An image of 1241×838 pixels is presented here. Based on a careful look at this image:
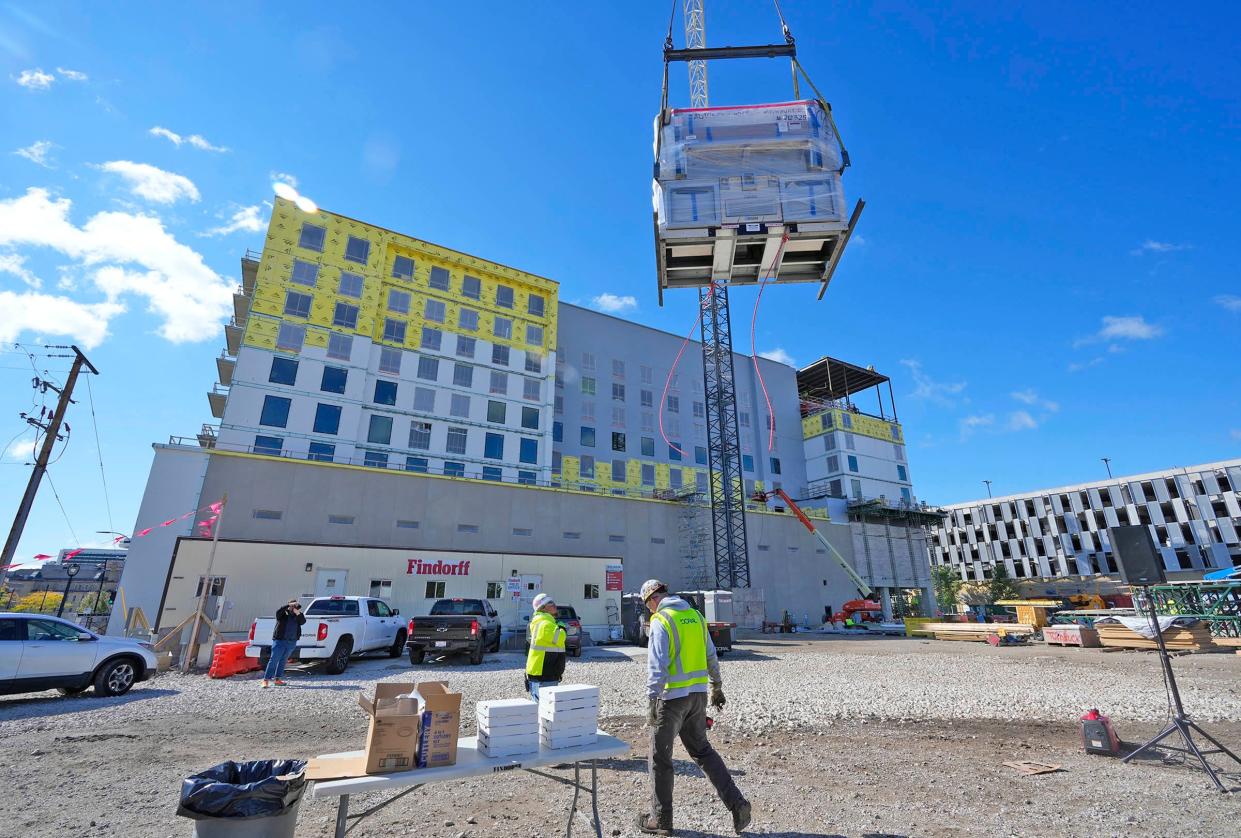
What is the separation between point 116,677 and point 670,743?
40.9ft

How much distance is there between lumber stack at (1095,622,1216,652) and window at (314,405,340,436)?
38.2 m

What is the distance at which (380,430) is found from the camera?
→ 117ft

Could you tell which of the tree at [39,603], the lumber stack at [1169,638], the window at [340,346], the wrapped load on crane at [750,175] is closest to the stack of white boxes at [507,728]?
the wrapped load on crane at [750,175]

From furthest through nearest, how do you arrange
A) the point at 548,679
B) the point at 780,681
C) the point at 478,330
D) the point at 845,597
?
the point at 845,597, the point at 478,330, the point at 780,681, the point at 548,679

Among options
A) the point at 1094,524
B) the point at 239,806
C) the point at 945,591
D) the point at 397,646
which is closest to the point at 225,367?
the point at 397,646

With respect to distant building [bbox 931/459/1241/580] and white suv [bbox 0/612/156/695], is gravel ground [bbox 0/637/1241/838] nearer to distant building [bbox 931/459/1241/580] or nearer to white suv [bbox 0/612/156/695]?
white suv [bbox 0/612/156/695]

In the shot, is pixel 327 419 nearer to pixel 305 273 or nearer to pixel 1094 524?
pixel 305 273

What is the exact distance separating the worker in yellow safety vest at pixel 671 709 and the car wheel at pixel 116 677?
11999 mm

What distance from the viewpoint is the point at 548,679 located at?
7289mm

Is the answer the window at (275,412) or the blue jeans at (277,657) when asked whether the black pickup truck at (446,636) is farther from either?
the window at (275,412)

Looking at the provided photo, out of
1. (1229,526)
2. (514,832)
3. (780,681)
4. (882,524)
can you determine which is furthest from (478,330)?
(1229,526)

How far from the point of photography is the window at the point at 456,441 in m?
37.5

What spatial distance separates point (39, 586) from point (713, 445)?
66322 millimetres

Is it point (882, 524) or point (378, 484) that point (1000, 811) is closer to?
point (378, 484)
